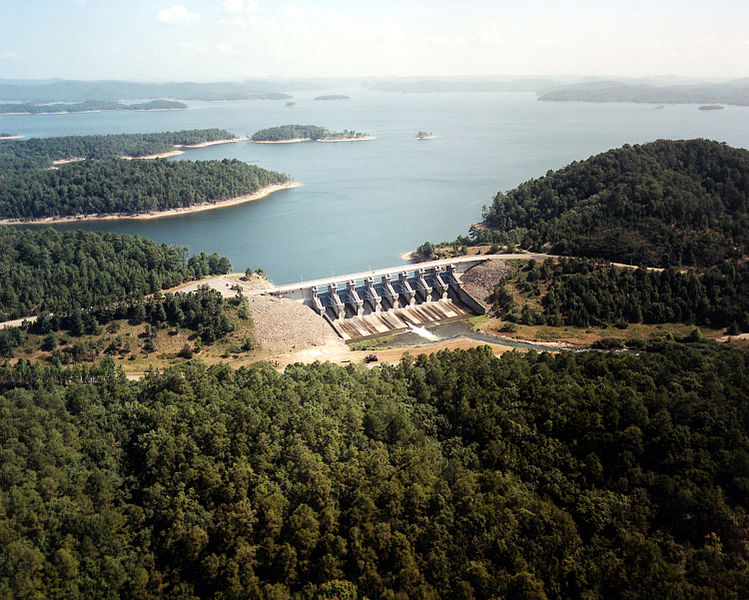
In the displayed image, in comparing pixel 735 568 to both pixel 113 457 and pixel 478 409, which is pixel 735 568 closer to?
pixel 478 409

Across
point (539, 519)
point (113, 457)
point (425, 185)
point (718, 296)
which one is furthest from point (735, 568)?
point (425, 185)

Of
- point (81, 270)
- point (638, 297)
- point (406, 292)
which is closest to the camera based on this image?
point (638, 297)

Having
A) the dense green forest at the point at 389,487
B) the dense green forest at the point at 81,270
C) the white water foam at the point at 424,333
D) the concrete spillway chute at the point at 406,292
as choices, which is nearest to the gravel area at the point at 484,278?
the concrete spillway chute at the point at 406,292

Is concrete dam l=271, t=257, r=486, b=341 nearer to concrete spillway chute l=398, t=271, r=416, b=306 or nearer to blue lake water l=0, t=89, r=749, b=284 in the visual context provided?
concrete spillway chute l=398, t=271, r=416, b=306

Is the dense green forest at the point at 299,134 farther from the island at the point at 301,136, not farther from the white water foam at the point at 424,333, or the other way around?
the white water foam at the point at 424,333

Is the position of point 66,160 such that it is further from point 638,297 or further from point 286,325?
point 638,297

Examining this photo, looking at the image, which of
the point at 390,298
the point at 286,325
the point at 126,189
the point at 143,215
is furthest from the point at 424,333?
the point at 126,189

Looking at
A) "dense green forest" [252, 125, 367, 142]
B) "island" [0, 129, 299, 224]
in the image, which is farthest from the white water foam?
"dense green forest" [252, 125, 367, 142]
